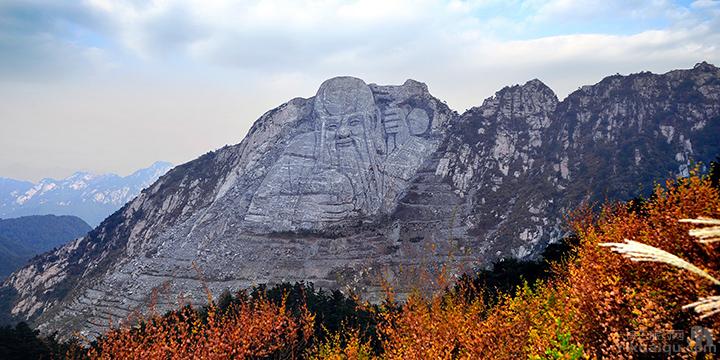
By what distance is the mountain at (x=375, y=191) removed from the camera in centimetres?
8562

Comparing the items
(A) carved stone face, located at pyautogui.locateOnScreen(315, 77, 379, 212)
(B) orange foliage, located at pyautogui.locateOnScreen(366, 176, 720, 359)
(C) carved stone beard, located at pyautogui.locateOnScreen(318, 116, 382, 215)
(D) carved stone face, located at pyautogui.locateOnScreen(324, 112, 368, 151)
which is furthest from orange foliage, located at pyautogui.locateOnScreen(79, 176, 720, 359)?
(D) carved stone face, located at pyautogui.locateOnScreen(324, 112, 368, 151)

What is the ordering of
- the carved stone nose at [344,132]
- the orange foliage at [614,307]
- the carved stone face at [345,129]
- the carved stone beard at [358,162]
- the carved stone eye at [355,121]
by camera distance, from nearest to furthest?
the orange foliage at [614,307]
the carved stone beard at [358,162]
the carved stone face at [345,129]
the carved stone nose at [344,132]
the carved stone eye at [355,121]

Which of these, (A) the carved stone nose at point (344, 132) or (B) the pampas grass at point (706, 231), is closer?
(B) the pampas grass at point (706, 231)

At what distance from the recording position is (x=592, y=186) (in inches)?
3588

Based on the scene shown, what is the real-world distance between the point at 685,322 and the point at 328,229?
8933 cm

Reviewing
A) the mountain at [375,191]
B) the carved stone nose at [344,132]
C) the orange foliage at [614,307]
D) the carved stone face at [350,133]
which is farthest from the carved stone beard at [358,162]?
the orange foliage at [614,307]

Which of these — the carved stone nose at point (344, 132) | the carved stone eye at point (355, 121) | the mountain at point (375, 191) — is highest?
the carved stone eye at point (355, 121)

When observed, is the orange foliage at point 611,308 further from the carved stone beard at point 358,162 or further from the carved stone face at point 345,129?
the carved stone face at point 345,129

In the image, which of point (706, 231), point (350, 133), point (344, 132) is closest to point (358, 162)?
point (350, 133)

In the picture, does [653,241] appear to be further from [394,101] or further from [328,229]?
[394,101]

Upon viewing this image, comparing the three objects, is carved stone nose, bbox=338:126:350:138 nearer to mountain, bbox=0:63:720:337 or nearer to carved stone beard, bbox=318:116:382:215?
mountain, bbox=0:63:720:337

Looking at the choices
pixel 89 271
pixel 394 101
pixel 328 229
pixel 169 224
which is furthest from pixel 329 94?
pixel 89 271

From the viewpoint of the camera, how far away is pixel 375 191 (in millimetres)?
108438

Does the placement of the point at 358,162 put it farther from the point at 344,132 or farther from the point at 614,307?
the point at 614,307
